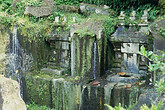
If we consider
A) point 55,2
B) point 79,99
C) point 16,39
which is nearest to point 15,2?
point 55,2

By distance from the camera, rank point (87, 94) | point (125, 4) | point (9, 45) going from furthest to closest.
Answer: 1. point (125, 4)
2. point (9, 45)
3. point (87, 94)

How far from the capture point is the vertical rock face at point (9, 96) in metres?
3.00

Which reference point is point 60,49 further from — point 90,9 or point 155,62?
point 155,62

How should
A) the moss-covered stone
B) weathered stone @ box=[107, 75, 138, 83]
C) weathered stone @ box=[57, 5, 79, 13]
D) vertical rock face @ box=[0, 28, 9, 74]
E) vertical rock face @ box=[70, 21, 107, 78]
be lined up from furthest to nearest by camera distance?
weathered stone @ box=[57, 5, 79, 13]
vertical rock face @ box=[0, 28, 9, 74]
the moss-covered stone
vertical rock face @ box=[70, 21, 107, 78]
weathered stone @ box=[107, 75, 138, 83]

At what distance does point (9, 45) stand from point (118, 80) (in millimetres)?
4379

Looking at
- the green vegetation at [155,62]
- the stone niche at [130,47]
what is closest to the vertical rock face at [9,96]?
the green vegetation at [155,62]

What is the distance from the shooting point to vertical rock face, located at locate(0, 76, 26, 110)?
3.00 metres

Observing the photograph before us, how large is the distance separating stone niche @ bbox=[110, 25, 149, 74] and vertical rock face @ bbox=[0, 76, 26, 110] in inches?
204

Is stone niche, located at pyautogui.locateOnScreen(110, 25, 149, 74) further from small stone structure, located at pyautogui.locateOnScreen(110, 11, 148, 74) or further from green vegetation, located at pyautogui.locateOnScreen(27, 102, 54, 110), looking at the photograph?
green vegetation, located at pyautogui.locateOnScreen(27, 102, 54, 110)

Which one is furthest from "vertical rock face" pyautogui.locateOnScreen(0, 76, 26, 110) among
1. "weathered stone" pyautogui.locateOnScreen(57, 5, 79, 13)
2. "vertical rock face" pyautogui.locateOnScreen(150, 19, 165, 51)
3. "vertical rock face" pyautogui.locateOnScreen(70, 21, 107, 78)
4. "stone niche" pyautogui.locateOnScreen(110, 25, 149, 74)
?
"weathered stone" pyautogui.locateOnScreen(57, 5, 79, 13)

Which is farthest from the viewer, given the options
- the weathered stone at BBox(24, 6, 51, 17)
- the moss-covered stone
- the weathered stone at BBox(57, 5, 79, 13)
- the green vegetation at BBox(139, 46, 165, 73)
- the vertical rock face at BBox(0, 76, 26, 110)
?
the weathered stone at BBox(57, 5, 79, 13)

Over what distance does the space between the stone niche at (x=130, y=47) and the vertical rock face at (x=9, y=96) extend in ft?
17.0

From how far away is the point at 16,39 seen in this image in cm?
880

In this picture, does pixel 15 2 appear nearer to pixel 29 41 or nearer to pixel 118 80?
pixel 29 41
